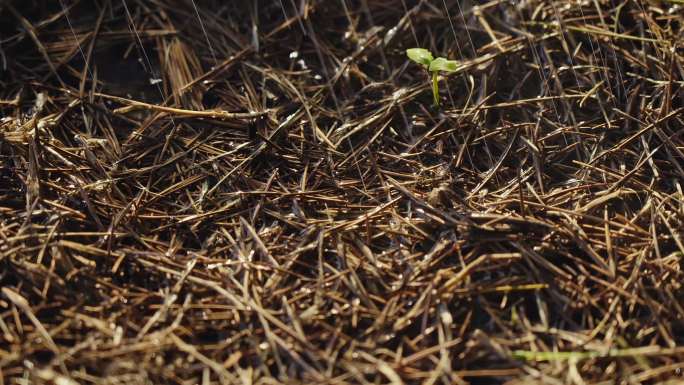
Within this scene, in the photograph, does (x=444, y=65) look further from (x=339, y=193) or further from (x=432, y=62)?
(x=339, y=193)

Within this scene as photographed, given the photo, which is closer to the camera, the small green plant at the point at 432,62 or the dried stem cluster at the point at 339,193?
the dried stem cluster at the point at 339,193

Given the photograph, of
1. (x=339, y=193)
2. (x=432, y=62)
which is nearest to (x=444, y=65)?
(x=432, y=62)

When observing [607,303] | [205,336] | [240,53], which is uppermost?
[240,53]

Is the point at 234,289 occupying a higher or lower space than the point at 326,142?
lower

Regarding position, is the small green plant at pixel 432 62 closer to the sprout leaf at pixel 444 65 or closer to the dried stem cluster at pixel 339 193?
the sprout leaf at pixel 444 65

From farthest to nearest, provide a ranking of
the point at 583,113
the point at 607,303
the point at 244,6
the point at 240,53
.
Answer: the point at 244,6 → the point at 240,53 → the point at 583,113 → the point at 607,303

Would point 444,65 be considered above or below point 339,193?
above

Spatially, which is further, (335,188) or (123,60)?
(123,60)

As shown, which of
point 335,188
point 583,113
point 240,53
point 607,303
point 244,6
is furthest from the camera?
point 244,6

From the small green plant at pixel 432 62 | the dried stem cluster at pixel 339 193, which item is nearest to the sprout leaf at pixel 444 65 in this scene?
the small green plant at pixel 432 62

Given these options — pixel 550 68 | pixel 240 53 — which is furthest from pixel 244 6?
pixel 550 68

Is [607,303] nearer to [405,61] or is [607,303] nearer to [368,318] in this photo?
[368,318]
